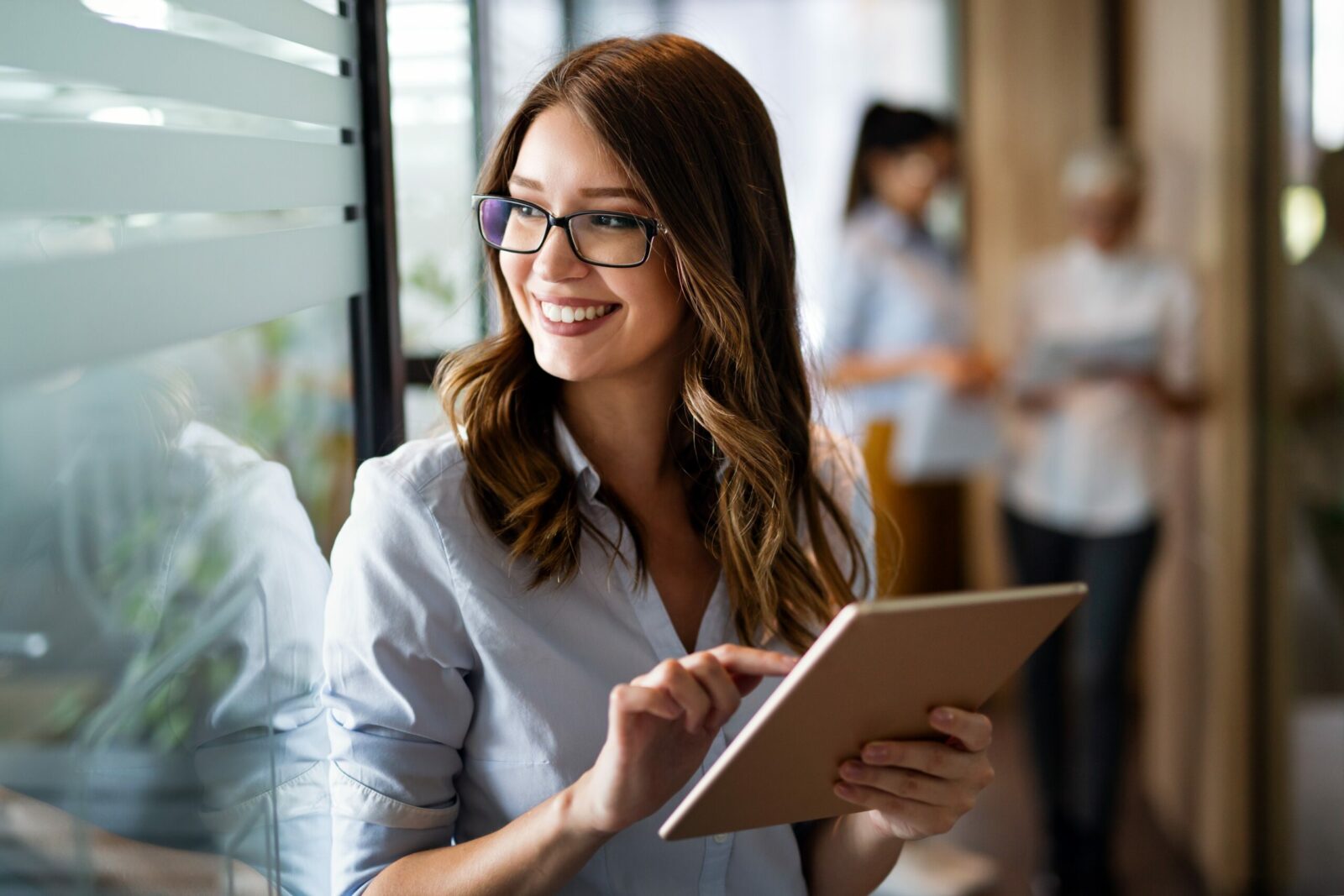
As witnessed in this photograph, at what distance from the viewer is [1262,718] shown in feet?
9.11

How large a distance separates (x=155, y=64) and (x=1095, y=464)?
2535 mm

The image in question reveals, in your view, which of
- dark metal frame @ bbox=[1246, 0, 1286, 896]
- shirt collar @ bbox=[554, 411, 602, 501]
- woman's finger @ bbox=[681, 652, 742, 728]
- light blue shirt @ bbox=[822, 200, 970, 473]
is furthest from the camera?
light blue shirt @ bbox=[822, 200, 970, 473]

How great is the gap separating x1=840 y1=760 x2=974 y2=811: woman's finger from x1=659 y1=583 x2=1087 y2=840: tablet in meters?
0.01

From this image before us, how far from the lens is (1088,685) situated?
2.98 metres

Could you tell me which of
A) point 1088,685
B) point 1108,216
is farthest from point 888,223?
point 1088,685

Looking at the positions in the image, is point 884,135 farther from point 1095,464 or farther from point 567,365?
point 567,365

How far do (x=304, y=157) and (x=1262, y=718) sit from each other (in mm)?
2532

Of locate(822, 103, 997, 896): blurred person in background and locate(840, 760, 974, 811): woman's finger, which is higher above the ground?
locate(822, 103, 997, 896): blurred person in background

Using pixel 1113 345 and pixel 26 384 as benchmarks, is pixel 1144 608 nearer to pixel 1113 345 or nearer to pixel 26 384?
pixel 1113 345

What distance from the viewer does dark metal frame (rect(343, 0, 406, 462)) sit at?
1291 mm

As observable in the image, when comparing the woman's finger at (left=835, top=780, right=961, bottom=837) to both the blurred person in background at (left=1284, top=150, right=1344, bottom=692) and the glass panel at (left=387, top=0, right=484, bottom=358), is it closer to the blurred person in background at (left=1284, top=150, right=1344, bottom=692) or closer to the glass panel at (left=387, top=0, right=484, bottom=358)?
the glass panel at (left=387, top=0, right=484, bottom=358)

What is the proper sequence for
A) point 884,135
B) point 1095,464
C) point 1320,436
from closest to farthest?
point 1320,436 → point 1095,464 → point 884,135

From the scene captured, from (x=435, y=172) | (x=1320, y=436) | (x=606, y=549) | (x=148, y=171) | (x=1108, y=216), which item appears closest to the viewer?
(x=148, y=171)

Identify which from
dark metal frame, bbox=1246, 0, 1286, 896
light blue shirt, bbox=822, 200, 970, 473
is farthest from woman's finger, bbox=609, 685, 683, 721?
light blue shirt, bbox=822, 200, 970, 473
